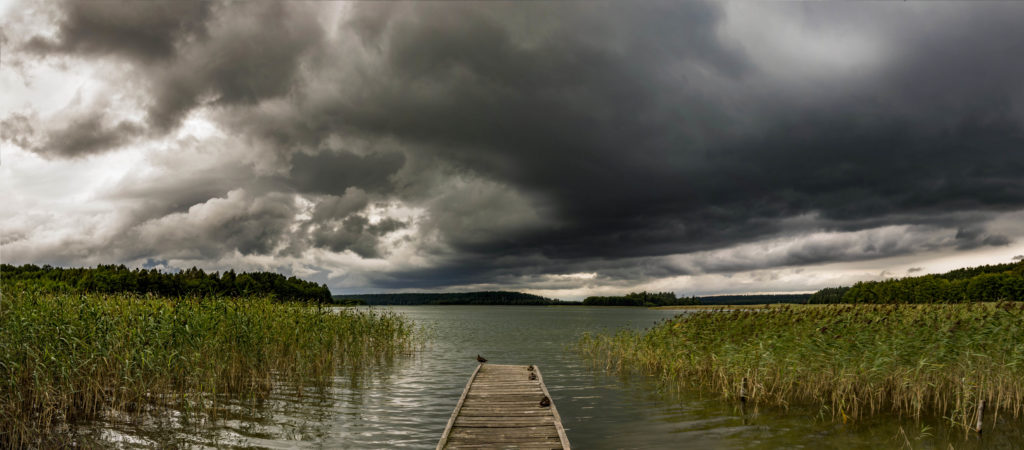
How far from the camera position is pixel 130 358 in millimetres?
15406

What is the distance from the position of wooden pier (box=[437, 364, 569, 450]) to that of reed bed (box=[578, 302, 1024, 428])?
7.47m

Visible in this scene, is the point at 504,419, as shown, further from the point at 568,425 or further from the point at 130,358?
the point at 130,358

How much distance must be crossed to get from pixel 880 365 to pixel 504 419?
491 inches

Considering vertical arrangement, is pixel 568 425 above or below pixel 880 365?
below

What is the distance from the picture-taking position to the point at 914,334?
60.4 ft

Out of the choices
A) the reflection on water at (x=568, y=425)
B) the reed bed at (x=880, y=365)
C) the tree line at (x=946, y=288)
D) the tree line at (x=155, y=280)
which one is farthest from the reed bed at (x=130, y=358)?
the tree line at (x=946, y=288)

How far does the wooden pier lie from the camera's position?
11750 millimetres

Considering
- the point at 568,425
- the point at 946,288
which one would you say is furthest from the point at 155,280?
the point at 946,288

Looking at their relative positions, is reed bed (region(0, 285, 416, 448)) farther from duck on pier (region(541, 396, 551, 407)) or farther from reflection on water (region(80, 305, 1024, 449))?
duck on pier (region(541, 396, 551, 407))

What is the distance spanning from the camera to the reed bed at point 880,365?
1573 centimetres

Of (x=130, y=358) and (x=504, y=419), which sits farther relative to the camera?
(x=130, y=358)

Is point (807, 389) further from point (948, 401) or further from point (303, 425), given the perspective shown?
point (303, 425)

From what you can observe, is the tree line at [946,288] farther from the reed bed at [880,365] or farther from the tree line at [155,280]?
the tree line at [155,280]

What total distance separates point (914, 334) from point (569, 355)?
2059 centimetres
